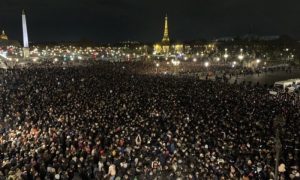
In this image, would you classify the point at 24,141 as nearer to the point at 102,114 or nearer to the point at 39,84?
the point at 102,114

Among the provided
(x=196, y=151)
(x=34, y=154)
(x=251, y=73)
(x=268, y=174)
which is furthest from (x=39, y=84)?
(x=251, y=73)

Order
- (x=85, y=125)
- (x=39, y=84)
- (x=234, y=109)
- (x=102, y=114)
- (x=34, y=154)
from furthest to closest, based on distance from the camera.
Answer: (x=39, y=84) → (x=234, y=109) → (x=102, y=114) → (x=85, y=125) → (x=34, y=154)

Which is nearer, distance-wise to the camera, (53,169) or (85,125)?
(53,169)

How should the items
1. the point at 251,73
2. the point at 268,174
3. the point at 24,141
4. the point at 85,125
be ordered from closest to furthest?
the point at 268,174 → the point at 24,141 → the point at 85,125 → the point at 251,73

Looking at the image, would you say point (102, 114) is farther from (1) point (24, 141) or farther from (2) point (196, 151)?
(2) point (196, 151)

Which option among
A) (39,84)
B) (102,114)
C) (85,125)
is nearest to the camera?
(85,125)

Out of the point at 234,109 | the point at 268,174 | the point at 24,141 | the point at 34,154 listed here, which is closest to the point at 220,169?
the point at 268,174
